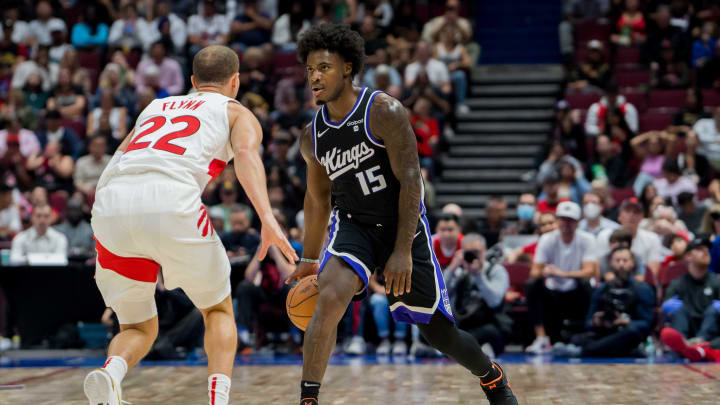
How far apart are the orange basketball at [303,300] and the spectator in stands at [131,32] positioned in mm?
11348

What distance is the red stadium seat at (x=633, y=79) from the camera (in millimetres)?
13547

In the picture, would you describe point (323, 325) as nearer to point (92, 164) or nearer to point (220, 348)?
point (220, 348)

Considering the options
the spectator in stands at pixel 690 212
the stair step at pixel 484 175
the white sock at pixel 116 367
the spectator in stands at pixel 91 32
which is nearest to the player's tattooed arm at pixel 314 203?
the white sock at pixel 116 367

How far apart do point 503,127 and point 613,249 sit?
211 inches

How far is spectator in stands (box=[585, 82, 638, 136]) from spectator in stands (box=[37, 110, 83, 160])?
6970 millimetres

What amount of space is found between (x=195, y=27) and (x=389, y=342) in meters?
8.02

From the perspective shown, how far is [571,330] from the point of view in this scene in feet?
29.8

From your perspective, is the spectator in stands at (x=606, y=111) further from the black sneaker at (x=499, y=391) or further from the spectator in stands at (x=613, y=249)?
the black sneaker at (x=499, y=391)

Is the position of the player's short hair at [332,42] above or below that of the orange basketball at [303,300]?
above

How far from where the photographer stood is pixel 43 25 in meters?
16.0

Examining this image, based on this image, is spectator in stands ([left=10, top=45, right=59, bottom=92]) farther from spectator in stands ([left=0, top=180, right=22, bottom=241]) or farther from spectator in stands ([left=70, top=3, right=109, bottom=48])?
spectator in stands ([left=0, top=180, right=22, bottom=241])

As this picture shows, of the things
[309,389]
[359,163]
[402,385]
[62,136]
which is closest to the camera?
[309,389]

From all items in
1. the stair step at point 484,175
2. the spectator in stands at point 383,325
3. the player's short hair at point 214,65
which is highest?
the player's short hair at point 214,65

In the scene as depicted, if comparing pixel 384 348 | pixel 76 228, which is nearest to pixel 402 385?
pixel 384 348
